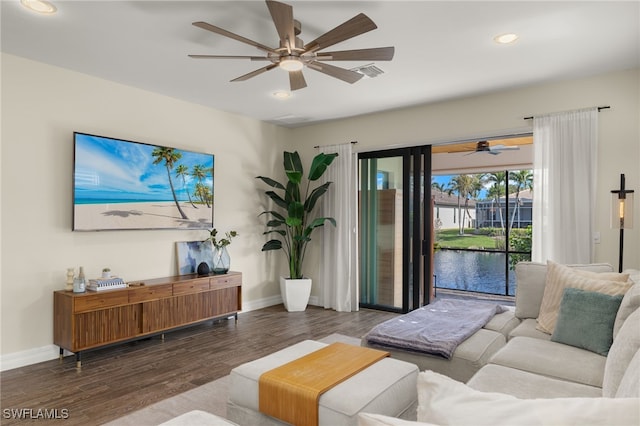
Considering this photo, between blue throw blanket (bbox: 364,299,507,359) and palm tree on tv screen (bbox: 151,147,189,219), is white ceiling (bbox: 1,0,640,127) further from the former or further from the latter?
blue throw blanket (bbox: 364,299,507,359)

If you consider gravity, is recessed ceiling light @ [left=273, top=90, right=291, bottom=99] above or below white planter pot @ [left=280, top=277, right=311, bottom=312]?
above

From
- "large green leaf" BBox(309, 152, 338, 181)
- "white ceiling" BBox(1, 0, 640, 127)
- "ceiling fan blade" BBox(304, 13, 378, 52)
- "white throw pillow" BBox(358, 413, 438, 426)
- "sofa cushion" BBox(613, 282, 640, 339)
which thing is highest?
"white ceiling" BBox(1, 0, 640, 127)

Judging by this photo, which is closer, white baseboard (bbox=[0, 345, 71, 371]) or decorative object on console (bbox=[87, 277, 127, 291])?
white baseboard (bbox=[0, 345, 71, 371])

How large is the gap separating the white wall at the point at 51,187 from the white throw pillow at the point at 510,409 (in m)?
3.92

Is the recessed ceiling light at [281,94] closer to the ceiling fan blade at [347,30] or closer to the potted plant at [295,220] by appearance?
the potted plant at [295,220]

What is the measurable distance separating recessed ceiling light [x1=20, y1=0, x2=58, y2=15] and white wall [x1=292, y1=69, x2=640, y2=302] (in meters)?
3.84

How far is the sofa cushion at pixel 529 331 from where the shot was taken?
9.10ft

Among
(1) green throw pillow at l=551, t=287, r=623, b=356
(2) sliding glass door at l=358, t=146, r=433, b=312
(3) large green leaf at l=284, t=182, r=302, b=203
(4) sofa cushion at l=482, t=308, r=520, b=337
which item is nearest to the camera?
(1) green throw pillow at l=551, t=287, r=623, b=356

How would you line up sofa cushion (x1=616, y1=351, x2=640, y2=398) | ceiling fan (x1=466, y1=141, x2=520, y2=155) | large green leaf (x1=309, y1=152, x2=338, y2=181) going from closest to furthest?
sofa cushion (x1=616, y1=351, x2=640, y2=398) → large green leaf (x1=309, y1=152, x2=338, y2=181) → ceiling fan (x1=466, y1=141, x2=520, y2=155)

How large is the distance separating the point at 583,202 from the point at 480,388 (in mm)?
2974

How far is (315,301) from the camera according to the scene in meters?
6.16

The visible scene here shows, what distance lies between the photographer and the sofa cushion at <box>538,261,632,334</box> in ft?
8.55

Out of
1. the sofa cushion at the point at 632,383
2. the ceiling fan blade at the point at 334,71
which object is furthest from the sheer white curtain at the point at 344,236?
the sofa cushion at the point at 632,383

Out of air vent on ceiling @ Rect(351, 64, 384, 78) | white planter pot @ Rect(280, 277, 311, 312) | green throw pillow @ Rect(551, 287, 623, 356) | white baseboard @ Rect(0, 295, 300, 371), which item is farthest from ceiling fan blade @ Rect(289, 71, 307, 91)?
white baseboard @ Rect(0, 295, 300, 371)
